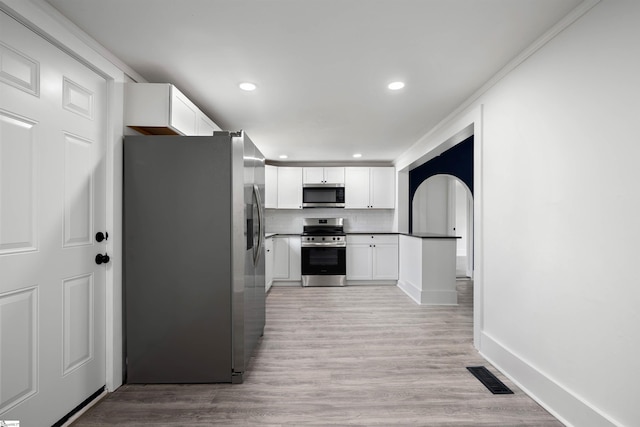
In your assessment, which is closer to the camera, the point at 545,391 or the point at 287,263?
the point at 545,391

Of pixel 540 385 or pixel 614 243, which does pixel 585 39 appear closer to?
pixel 614 243

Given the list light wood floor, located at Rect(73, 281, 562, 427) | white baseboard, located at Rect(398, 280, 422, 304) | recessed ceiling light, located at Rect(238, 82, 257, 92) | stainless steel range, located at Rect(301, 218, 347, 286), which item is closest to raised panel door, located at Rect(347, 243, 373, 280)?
stainless steel range, located at Rect(301, 218, 347, 286)

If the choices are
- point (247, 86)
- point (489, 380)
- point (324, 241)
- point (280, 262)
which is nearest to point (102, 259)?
point (247, 86)

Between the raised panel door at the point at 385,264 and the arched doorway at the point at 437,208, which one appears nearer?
the raised panel door at the point at 385,264

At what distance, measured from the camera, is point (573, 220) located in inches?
67.1

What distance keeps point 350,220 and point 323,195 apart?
819 millimetres

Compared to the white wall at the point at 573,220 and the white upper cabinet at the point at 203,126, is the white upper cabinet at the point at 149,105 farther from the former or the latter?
the white wall at the point at 573,220

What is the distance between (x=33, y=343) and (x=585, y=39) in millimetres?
3278

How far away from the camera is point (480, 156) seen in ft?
8.91

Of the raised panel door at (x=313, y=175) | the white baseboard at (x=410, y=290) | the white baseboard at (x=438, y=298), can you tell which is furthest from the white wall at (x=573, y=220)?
the raised panel door at (x=313, y=175)

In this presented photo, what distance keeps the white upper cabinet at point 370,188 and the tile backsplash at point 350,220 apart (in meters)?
0.32

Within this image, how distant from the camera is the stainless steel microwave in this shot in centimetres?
585

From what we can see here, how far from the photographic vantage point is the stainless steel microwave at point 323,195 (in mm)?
5848

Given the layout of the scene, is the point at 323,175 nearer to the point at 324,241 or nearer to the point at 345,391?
the point at 324,241
